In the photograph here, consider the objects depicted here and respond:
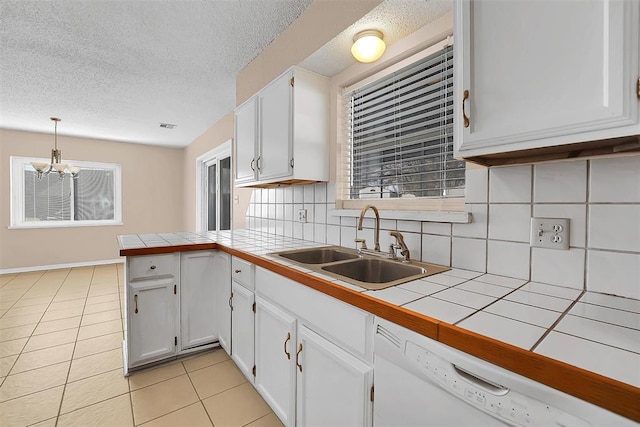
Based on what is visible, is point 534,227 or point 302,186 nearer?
point 534,227

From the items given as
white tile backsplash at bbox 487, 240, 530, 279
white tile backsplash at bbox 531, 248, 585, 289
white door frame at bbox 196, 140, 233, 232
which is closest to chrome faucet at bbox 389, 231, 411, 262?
white tile backsplash at bbox 487, 240, 530, 279

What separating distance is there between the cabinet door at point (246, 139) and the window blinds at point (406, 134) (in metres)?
0.79

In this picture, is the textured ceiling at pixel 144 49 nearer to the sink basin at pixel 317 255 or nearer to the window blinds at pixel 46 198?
the sink basin at pixel 317 255

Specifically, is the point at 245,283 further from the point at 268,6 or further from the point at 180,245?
the point at 268,6

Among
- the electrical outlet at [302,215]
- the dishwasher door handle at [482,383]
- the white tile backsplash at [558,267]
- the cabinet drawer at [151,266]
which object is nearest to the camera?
the dishwasher door handle at [482,383]

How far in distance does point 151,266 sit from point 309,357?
4.46 ft

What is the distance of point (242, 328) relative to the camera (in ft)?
6.04

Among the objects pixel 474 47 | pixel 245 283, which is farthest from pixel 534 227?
pixel 245 283

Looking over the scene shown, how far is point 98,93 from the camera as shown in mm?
3258

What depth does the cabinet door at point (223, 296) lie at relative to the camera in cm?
203

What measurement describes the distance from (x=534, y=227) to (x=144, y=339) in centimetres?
235

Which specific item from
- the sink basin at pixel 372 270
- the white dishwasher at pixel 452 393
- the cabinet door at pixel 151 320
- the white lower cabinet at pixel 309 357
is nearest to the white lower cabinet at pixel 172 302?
the cabinet door at pixel 151 320

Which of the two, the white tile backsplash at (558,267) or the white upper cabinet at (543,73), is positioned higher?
the white upper cabinet at (543,73)

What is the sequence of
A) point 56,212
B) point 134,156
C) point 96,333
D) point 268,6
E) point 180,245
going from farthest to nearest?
point 134,156, point 56,212, point 96,333, point 180,245, point 268,6
